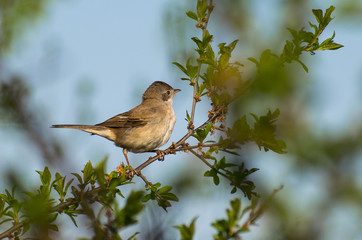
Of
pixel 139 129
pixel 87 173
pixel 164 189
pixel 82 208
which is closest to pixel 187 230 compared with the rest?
pixel 82 208

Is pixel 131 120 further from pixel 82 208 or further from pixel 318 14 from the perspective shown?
pixel 82 208

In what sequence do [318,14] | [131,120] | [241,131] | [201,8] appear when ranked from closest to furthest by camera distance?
[241,131] < [318,14] < [201,8] < [131,120]

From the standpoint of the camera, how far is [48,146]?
76.1 inches

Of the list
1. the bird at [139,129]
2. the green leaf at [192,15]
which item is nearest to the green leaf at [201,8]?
the green leaf at [192,15]

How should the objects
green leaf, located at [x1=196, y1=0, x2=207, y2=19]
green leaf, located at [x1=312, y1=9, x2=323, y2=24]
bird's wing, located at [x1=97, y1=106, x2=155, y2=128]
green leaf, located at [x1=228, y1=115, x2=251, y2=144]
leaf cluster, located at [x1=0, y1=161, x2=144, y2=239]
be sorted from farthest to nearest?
bird's wing, located at [x1=97, y1=106, x2=155, y2=128], green leaf, located at [x1=196, y1=0, x2=207, y2=19], green leaf, located at [x1=312, y1=9, x2=323, y2=24], green leaf, located at [x1=228, y1=115, x2=251, y2=144], leaf cluster, located at [x1=0, y1=161, x2=144, y2=239]

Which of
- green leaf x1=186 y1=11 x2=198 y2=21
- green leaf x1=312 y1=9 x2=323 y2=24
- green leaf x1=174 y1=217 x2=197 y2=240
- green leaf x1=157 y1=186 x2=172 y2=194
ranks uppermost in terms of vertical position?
green leaf x1=186 y1=11 x2=198 y2=21

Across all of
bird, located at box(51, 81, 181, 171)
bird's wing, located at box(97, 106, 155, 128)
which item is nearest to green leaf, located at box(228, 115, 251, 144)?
bird, located at box(51, 81, 181, 171)

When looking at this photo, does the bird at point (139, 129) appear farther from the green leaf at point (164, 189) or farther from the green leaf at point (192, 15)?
the green leaf at point (192, 15)

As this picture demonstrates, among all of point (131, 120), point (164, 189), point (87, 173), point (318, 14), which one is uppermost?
point (318, 14)

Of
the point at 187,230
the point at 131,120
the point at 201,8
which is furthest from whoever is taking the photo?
the point at 131,120

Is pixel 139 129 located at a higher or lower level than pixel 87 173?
higher

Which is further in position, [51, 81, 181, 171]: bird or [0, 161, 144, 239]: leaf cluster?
[51, 81, 181, 171]: bird

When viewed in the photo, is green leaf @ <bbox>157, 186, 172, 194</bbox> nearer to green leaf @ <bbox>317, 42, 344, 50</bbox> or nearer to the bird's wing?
green leaf @ <bbox>317, 42, 344, 50</bbox>

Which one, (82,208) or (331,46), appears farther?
(331,46)
